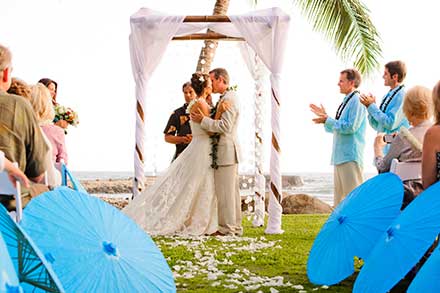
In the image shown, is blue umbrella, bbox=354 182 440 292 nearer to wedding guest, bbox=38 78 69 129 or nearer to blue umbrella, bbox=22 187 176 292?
blue umbrella, bbox=22 187 176 292

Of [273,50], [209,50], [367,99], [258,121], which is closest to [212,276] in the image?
[367,99]

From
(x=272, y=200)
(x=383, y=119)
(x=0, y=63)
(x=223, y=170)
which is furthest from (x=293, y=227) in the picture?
(x=0, y=63)

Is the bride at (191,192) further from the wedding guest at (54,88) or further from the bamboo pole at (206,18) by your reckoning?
the wedding guest at (54,88)

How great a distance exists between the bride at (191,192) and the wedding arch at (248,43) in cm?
64

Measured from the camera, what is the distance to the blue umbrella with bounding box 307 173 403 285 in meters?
4.95

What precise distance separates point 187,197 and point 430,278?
19.3 feet

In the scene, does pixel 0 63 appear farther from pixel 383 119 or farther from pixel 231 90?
pixel 231 90

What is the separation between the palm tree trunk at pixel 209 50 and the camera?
14957mm

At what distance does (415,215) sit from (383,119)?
10.6 feet

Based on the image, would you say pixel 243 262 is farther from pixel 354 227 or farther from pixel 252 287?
pixel 354 227

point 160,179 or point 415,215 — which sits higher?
point 415,215

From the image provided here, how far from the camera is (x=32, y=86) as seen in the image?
543 cm

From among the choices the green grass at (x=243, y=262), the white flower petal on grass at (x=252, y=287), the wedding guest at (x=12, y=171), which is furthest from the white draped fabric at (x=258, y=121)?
the wedding guest at (x=12, y=171)

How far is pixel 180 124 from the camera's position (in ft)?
33.4
